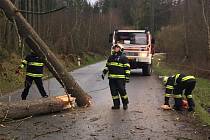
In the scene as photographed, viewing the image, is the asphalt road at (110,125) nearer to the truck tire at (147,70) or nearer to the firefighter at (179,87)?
the firefighter at (179,87)

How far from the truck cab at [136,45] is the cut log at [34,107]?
13.2m

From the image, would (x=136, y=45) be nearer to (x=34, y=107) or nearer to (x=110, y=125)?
(x=34, y=107)

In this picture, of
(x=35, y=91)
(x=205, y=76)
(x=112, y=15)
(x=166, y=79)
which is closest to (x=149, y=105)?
(x=166, y=79)

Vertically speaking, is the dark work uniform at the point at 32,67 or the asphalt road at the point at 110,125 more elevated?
the dark work uniform at the point at 32,67

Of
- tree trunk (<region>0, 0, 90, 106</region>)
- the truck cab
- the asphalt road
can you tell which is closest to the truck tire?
the truck cab

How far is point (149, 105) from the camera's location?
507 inches

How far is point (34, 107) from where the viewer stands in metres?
10.7

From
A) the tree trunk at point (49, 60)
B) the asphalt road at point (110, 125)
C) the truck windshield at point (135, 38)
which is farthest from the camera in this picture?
the truck windshield at point (135, 38)

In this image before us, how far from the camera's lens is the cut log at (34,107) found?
1011cm

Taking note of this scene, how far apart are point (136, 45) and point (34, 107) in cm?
1454

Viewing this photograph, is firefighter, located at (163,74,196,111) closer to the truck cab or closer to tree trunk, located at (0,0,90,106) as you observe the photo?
tree trunk, located at (0,0,90,106)

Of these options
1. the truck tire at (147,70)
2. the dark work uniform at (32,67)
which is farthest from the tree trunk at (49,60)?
the truck tire at (147,70)

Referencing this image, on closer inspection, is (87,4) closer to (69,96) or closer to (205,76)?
(205,76)

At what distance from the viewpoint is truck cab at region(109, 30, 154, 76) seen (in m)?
24.6
